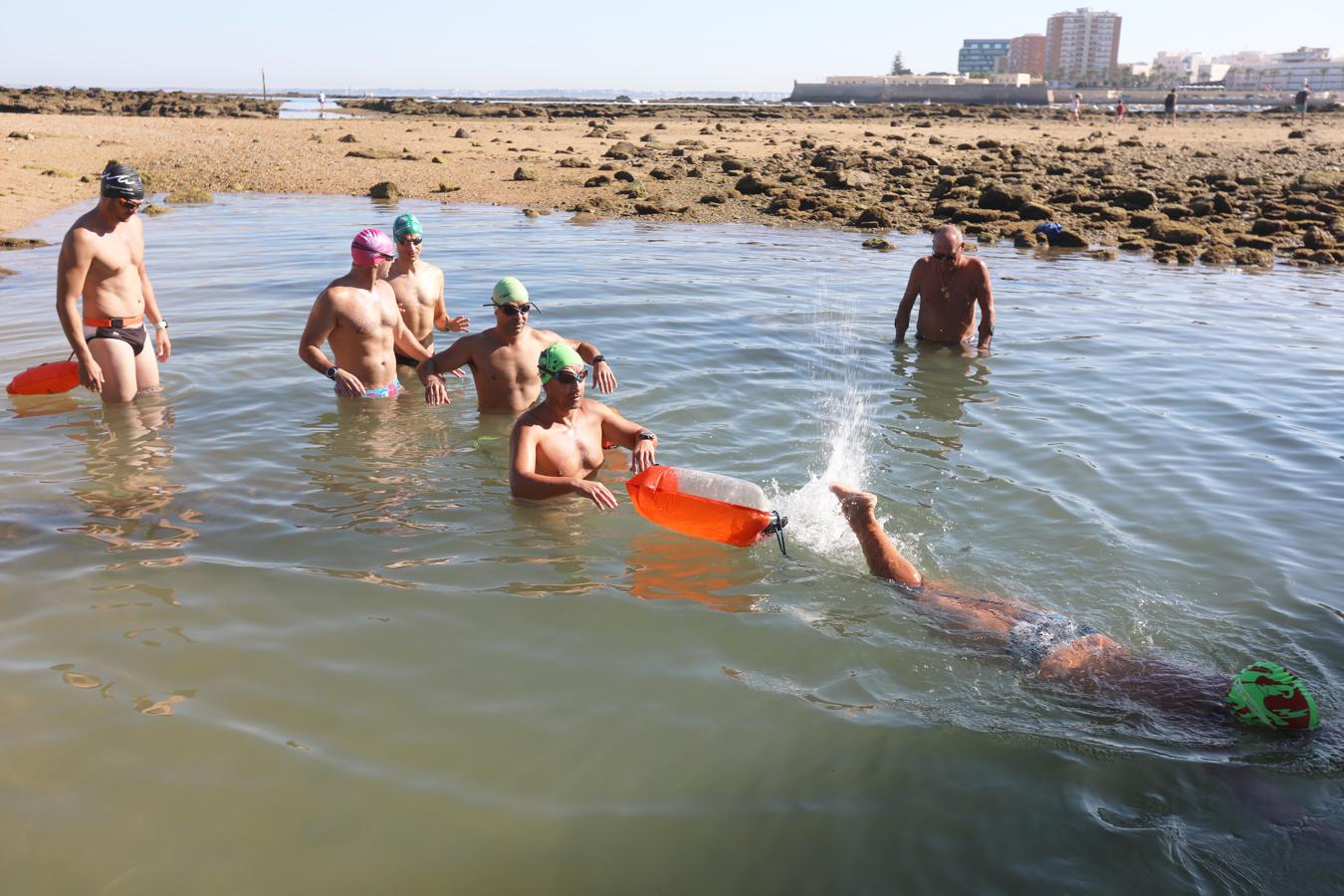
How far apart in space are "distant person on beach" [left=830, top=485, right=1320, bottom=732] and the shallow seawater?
0.11m

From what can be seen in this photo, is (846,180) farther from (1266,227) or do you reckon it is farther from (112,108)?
(112,108)

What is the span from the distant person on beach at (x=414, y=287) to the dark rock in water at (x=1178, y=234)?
1226 centimetres

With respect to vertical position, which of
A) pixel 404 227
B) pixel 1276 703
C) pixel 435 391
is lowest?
pixel 1276 703

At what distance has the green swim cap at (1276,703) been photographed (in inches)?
163

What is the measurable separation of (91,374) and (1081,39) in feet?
703

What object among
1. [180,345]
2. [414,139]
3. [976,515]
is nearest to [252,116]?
[414,139]

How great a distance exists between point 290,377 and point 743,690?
6.28m

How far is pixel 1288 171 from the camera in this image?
23109 millimetres

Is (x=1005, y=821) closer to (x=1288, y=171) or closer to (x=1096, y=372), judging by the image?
(x=1096, y=372)

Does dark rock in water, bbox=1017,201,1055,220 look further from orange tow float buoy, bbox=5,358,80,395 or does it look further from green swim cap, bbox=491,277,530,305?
orange tow float buoy, bbox=5,358,80,395

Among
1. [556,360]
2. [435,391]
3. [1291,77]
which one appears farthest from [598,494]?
[1291,77]

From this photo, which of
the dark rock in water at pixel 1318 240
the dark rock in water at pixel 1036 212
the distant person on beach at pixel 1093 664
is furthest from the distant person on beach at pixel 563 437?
the dark rock in water at pixel 1318 240

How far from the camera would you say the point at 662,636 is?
5000mm

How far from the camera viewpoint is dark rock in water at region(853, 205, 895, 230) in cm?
1844
